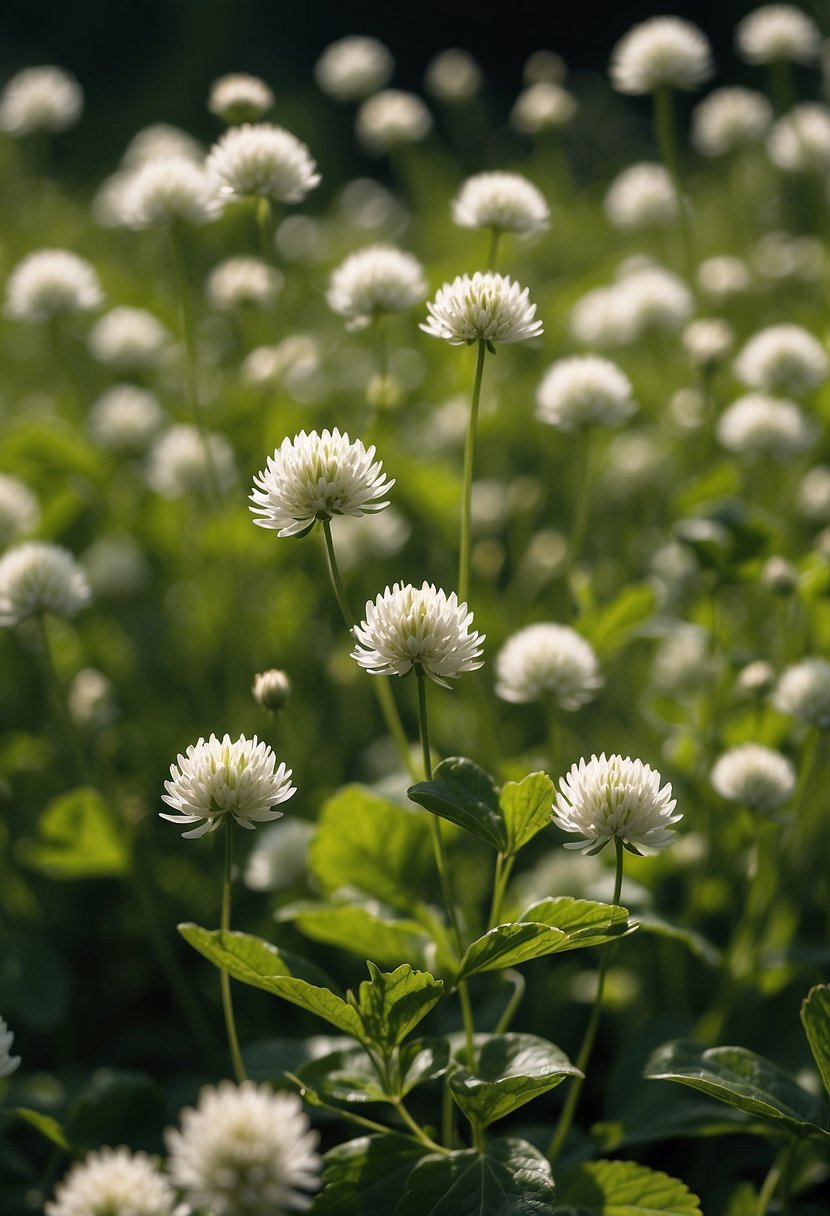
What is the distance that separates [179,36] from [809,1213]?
8.00 meters

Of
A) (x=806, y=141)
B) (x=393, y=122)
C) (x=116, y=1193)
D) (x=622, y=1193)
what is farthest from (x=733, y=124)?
(x=116, y=1193)

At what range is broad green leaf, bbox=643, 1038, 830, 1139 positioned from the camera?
115 centimetres

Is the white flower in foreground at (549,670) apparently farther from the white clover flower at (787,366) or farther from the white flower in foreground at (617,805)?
the white clover flower at (787,366)

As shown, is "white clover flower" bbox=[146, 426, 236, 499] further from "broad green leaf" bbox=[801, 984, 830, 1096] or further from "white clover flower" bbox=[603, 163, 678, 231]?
"broad green leaf" bbox=[801, 984, 830, 1096]

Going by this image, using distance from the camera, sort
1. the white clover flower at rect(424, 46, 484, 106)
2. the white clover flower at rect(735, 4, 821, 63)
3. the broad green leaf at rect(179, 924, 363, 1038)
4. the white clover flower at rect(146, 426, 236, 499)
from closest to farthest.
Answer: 1. the broad green leaf at rect(179, 924, 363, 1038)
2. the white clover flower at rect(146, 426, 236, 499)
3. the white clover flower at rect(735, 4, 821, 63)
4. the white clover flower at rect(424, 46, 484, 106)

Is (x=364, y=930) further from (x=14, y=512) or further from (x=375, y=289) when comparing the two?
(x=14, y=512)

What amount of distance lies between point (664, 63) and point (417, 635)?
1406 mm

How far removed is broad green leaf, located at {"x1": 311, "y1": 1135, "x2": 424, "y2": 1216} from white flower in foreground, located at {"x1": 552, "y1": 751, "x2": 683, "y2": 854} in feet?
1.15

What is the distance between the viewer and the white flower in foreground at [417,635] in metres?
1.17

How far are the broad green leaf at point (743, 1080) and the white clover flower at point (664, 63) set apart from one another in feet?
5.18

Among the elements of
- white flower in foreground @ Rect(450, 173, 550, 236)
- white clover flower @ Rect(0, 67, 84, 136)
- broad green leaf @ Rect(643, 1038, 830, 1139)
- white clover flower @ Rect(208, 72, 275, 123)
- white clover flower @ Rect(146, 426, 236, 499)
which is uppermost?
white clover flower @ Rect(0, 67, 84, 136)

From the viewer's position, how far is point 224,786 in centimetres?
114

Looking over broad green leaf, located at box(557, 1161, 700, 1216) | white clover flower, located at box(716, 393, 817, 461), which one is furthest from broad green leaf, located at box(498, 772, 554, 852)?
white clover flower, located at box(716, 393, 817, 461)

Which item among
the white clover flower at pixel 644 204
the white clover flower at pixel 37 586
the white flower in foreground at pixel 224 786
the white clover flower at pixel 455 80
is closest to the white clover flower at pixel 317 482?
the white flower in foreground at pixel 224 786
